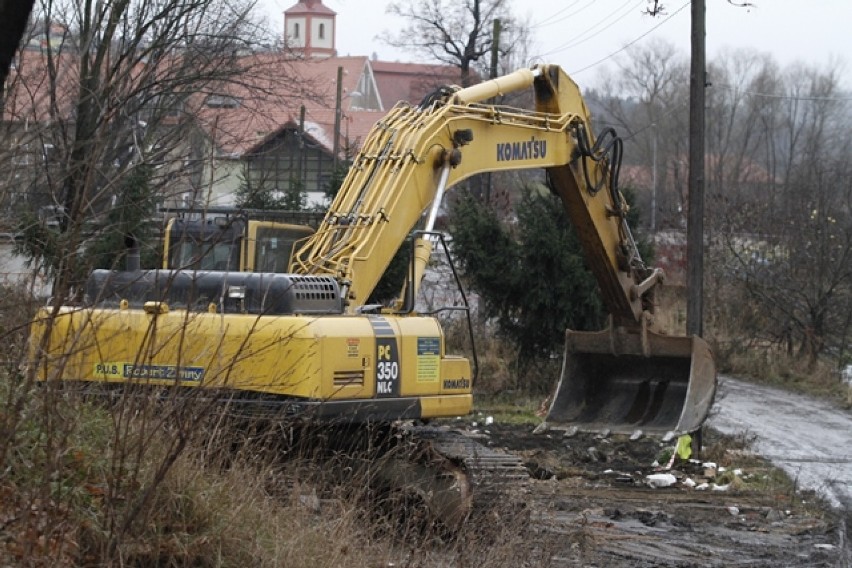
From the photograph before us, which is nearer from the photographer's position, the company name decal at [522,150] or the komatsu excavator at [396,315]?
the komatsu excavator at [396,315]

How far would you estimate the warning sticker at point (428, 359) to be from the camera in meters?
10.2

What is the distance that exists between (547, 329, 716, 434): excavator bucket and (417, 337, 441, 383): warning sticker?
16.0 feet

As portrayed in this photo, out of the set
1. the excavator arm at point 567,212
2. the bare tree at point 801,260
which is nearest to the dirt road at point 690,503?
the excavator arm at point 567,212

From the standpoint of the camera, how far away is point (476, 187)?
3928cm

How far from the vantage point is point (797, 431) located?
58.6 ft

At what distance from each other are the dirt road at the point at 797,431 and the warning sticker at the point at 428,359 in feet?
15.1

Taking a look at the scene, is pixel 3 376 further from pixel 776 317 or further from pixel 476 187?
pixel 476 187

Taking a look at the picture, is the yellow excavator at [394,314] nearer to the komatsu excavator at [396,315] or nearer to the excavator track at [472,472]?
the komatsu excavator at [396,315]

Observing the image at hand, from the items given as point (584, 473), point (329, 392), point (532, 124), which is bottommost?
point (584, 473)

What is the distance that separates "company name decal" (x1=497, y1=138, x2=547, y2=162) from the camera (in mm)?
13031

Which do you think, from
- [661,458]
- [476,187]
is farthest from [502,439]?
[476,187]

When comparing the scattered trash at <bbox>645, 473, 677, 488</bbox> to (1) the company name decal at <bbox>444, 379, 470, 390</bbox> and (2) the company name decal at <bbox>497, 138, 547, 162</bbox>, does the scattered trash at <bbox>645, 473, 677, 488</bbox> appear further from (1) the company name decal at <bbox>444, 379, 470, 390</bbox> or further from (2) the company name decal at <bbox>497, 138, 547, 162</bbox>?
(2) the company name decal at <bbox>497, 138, 547, 162</bbox>

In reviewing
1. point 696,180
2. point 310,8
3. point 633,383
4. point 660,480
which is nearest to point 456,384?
point 660,480

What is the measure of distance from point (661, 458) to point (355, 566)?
8.60m
